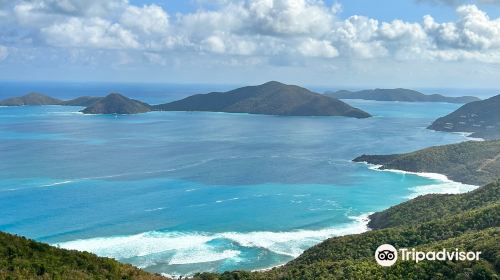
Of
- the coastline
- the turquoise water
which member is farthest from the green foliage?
the coastline

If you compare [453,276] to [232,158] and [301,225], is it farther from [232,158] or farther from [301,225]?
[232,158]

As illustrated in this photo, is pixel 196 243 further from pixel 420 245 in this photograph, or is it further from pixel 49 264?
pixel 49 264

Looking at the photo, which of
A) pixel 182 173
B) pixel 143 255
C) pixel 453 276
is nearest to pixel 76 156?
pixel 182 173

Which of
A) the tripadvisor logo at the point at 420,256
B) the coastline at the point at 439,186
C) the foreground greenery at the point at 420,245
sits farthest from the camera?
the coastline at the point at 439,186

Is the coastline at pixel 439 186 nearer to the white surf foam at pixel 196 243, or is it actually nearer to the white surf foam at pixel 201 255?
the white surf foam at pixel 196 243

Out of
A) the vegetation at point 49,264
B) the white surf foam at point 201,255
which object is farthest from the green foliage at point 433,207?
the vegetation at point 49,264

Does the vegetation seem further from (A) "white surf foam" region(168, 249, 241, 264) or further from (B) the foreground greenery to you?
(A) "white surf foam" region(168, 249, 241, 264)
